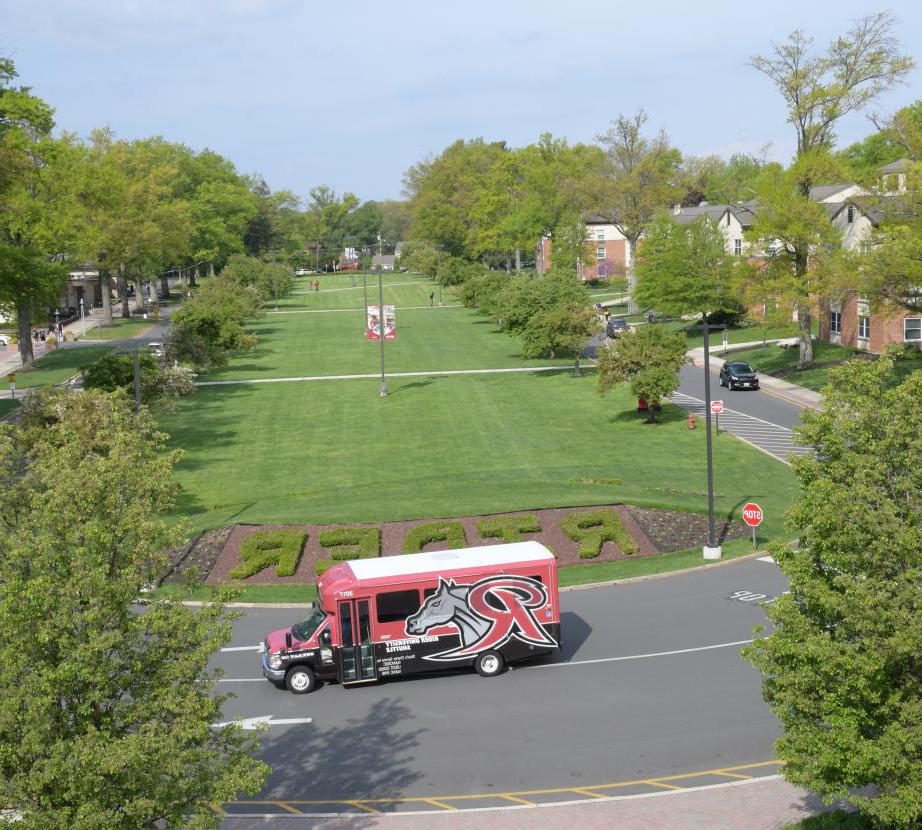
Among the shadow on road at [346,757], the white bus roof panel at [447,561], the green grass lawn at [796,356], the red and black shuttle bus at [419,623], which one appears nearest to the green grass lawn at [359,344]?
→ the green grass lawn at [796,356]

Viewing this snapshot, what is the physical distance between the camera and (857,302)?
70.1 metres

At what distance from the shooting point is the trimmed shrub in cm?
3334

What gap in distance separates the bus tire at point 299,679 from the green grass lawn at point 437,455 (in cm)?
1142

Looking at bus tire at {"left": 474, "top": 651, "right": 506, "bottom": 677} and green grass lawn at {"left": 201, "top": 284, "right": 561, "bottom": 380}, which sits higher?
green grass lawn at {"left": 201, "top": 284, "right": 561, "bottom": 380}

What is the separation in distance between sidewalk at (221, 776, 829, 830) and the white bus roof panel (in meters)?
6.53

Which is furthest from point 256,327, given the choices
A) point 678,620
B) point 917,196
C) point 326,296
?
point 678,620

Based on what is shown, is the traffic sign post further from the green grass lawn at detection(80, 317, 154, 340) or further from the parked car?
the green grass lawn at detection(80, 317, 154, 340)

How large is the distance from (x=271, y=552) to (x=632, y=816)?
58.1 ft

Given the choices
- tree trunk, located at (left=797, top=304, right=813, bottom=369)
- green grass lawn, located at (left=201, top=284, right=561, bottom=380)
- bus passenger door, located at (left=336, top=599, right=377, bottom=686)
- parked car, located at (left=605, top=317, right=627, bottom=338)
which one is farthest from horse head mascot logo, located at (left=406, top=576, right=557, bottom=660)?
parked car, located at (left=605, top=317, right=627, bottom=338)

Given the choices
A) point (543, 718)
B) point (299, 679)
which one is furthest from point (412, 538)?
point (543, 718)

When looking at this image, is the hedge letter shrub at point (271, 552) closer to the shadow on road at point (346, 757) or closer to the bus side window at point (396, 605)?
the bus side window at point (396, 605)

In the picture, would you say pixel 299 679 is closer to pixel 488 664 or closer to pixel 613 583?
pixel 488 664

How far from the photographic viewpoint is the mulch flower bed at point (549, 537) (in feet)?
106

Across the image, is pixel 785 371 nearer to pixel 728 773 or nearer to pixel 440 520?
pixel 440 520
